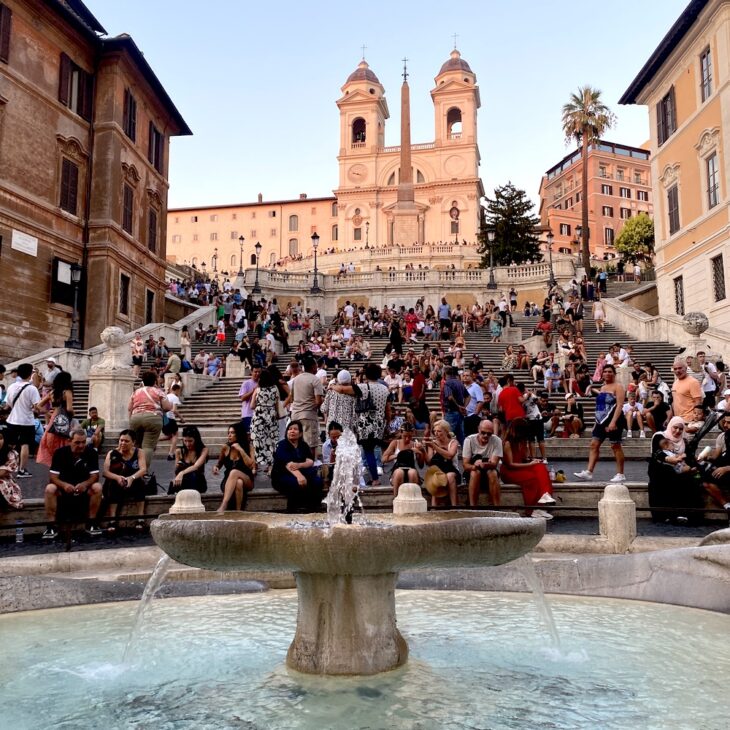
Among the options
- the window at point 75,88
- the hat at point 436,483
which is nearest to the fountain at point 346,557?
the hat at point 436,483

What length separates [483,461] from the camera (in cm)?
838

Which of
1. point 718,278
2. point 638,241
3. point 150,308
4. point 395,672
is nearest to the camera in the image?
point 395,672

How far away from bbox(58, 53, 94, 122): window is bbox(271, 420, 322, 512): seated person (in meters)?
21.8

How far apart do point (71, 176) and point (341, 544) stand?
84.4 feet

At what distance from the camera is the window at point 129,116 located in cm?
2847

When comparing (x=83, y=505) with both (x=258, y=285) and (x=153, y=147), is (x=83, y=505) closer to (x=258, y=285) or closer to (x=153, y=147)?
(x=153, y=147)

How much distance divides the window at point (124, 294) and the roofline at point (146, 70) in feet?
27.6

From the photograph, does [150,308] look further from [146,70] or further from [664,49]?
[664,49]

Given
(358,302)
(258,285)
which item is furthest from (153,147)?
(358,302)

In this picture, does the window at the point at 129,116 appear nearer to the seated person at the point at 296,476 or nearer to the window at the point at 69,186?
the window at the point at 69,186

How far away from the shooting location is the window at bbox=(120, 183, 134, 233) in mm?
28234

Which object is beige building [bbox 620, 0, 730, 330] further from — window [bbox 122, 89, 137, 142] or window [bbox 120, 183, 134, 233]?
window [bbox 120, 183, 134, 233]

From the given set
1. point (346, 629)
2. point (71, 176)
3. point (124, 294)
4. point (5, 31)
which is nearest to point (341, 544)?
point (346, 629)

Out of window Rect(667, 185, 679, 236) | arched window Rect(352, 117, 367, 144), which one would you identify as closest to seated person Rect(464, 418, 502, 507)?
window Rect(667, 185, 679, 236)
